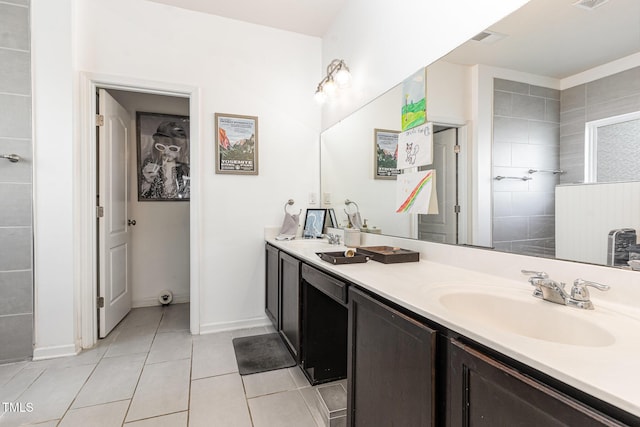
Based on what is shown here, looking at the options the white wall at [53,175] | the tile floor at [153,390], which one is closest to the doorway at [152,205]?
the white wall at [53,175]

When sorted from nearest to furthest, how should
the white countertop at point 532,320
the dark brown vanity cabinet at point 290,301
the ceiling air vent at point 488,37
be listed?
the white countertop at point 532,320 < the ceiling air vent at point 488,37 < the dark brown vanity cabinet at point 290,301

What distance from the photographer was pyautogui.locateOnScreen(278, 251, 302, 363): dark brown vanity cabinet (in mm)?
1938

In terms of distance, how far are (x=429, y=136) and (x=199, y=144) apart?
1.92 m

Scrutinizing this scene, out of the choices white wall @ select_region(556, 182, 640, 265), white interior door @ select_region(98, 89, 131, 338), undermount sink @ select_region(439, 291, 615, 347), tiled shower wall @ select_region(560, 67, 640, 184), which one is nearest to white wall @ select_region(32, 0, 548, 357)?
white interior door @ select_region(98, 89, 131, 338)

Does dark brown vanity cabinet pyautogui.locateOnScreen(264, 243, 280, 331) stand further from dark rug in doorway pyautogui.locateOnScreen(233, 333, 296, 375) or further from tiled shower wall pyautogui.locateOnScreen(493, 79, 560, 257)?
tiled shower wall pyautogui.locateOnScreen(493, 79, 560, 257)

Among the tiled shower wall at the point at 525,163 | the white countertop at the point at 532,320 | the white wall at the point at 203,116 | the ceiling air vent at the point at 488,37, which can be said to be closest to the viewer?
the white countertop at the point at 532,320

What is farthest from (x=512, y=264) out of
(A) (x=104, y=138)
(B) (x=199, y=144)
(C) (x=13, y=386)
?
(A) (x=104, y=138)

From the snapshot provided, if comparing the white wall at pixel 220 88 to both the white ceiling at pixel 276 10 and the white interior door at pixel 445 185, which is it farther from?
the white interior door at pixel 445 185

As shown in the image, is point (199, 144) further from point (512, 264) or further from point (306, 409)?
point (512, 264)

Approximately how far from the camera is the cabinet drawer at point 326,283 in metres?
1.37

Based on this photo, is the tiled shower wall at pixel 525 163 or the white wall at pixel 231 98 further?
the white wall at pixel 231 98

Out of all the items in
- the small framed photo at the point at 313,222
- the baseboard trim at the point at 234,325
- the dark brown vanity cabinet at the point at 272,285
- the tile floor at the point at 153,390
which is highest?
the small framed photo at the point at 313,222

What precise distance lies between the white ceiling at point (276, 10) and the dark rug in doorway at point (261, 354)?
2.76 metres

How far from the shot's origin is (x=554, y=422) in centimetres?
56
